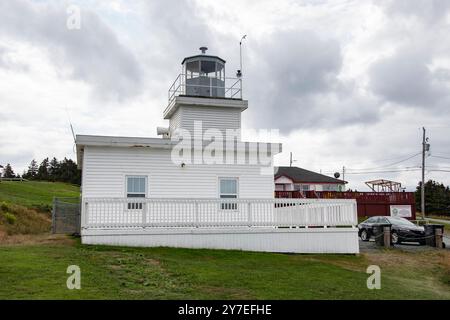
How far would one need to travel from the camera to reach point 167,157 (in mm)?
16531

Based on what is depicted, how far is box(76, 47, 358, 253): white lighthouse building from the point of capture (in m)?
14.2

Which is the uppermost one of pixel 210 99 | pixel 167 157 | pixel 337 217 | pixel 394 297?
pixel 210 99

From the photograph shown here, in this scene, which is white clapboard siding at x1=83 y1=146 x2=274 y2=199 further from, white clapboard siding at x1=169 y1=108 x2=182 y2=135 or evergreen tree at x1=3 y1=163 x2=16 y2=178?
evergreen tree at x1=3 y1=163 x2=16 y2=178

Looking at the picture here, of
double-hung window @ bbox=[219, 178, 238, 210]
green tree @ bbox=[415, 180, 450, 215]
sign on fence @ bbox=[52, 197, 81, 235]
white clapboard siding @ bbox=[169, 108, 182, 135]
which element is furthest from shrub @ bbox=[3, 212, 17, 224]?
green tree @ bbox=[415, 180, 450, 215]

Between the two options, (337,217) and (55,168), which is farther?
(55,168)

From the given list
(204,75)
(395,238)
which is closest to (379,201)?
(395,238)

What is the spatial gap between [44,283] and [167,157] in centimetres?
873

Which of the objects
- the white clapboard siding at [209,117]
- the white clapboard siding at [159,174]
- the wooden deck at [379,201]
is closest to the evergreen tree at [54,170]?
the wooden deck at [379,201]

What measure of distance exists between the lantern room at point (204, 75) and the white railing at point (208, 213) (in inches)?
264

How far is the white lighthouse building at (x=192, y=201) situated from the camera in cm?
1417

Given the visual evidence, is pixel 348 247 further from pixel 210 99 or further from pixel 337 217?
pixel 210 99
